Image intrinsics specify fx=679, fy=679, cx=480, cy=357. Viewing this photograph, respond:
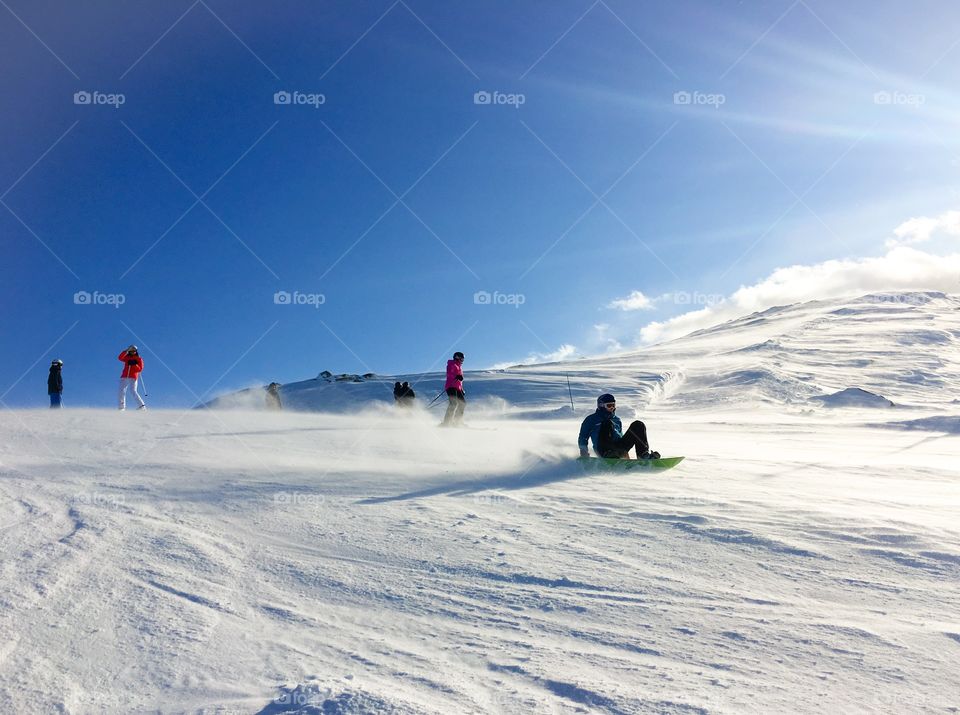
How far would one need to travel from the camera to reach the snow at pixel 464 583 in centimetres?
375

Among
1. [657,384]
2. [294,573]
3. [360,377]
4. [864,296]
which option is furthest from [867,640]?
[864,296]

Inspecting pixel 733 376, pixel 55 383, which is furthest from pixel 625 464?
pixel 733 376

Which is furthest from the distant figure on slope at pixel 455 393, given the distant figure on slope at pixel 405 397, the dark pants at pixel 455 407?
the distant figure on slope at pixel 405 397

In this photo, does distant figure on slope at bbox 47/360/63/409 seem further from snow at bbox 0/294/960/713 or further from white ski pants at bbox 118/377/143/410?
snow at bbox 0/294/960/713

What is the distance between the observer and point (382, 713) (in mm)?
3529

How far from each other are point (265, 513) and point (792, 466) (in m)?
8.37

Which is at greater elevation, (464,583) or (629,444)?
(629,444)

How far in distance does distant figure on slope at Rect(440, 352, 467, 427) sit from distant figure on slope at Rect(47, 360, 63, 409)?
13.9m

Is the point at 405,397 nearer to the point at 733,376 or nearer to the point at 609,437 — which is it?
the point at 609,437

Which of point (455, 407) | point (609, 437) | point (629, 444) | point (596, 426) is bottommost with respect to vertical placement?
point (629, 444)

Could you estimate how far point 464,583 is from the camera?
17.0 ft

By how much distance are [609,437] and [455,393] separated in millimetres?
8497

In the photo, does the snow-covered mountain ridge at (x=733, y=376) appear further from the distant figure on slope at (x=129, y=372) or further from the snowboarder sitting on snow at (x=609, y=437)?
the snowboarder sitting on snow at (x=609, y=437)

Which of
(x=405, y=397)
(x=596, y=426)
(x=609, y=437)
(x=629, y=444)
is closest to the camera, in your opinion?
(x=629, y=444)
